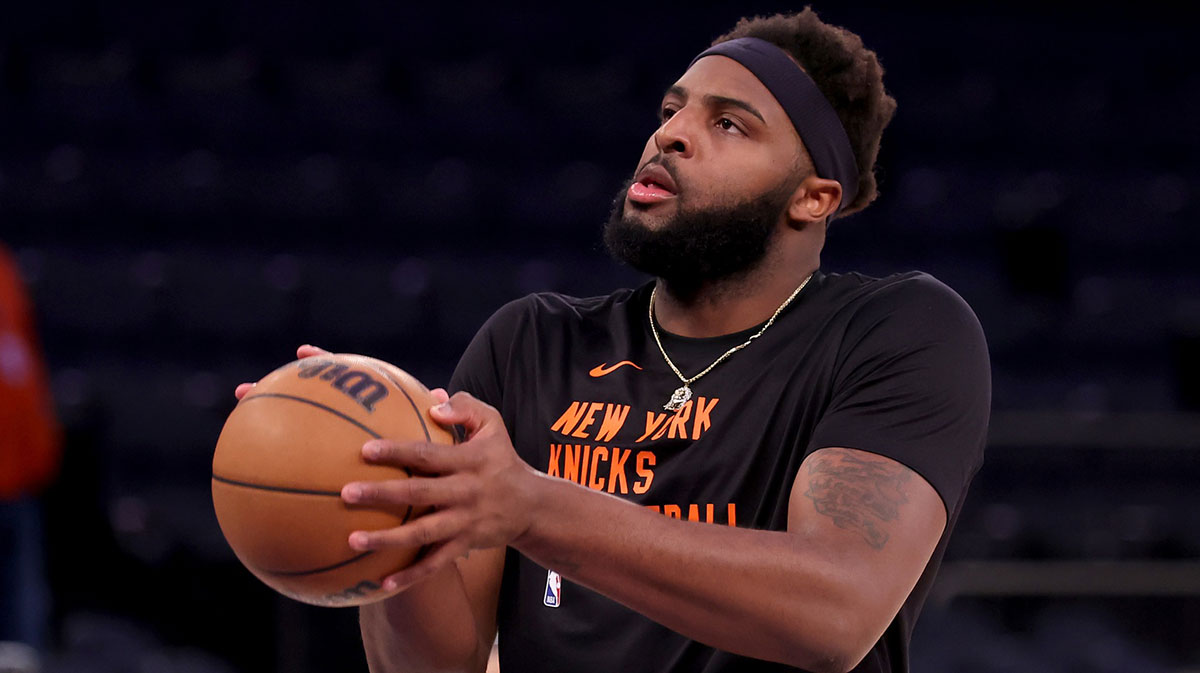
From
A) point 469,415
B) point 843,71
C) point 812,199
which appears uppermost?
point 843,71

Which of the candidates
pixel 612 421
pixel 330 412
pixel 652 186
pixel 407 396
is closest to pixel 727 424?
pixel 612 421

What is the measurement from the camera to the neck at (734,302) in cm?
259

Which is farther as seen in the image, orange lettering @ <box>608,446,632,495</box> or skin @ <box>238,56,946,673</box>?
orange lettering @ <box>608,446,632,495</box>

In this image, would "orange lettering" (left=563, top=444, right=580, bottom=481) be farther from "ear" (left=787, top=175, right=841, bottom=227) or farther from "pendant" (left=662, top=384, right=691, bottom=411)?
"ear" (left=787, top=175, right=841, bottom=227)

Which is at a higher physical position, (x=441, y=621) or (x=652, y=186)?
(x=652, y=186)

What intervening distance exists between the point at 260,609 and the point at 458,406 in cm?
379

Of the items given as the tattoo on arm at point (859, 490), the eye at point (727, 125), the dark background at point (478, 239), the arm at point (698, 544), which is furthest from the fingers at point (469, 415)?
the dark background at point (478, 239)

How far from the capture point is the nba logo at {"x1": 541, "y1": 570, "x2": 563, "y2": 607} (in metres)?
2.44

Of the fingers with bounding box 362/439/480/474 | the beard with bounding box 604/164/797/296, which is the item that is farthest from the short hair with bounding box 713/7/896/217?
the fingers with bounding box 362/439/480/474

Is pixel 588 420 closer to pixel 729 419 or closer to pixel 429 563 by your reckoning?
pixel 729 419

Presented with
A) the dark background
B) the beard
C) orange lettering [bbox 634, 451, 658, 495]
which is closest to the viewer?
orange lettering [bbox 634, 451, 658, 495]

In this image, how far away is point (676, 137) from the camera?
2.52m

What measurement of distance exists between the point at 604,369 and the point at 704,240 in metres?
0.33

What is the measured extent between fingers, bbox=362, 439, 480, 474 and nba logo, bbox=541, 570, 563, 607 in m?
0.87
